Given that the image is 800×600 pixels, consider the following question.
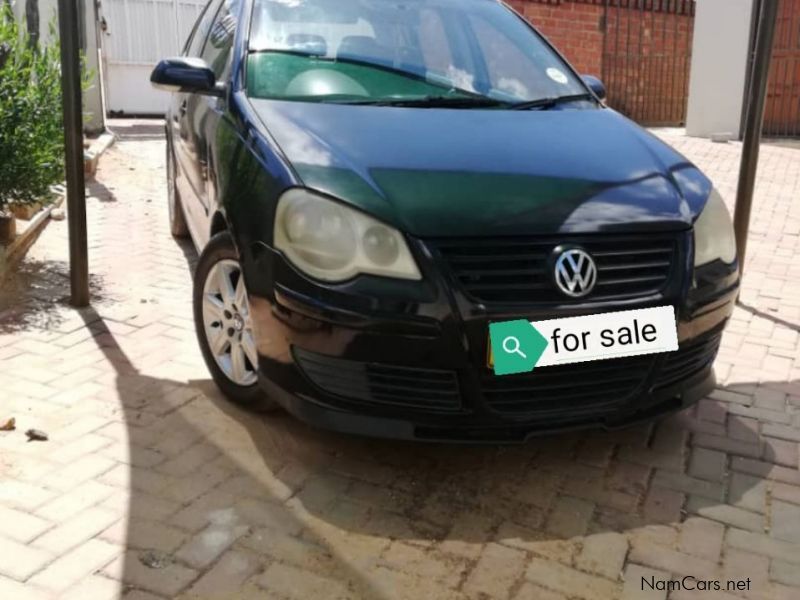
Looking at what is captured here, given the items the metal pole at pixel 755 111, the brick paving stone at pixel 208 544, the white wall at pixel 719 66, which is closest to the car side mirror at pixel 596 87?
the metal pole at pixel 755 111

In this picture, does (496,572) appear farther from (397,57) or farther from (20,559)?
(397,57)

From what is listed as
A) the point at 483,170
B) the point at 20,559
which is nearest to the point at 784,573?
the point at 483,170

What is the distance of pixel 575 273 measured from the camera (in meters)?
2.64

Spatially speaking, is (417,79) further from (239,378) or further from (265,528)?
(265,528)

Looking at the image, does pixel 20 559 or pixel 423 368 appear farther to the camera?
pixel 423 368

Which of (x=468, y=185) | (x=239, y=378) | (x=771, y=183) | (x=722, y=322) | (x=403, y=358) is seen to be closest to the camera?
(x=403, y=358)

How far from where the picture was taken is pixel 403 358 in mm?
2592

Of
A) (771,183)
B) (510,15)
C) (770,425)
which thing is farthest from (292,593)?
(771,183)

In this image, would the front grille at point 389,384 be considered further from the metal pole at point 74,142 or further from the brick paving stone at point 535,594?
the metal pole at point 74,142

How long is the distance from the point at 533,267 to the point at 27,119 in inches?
129

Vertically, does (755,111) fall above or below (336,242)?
above

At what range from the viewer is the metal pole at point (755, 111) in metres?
4.57

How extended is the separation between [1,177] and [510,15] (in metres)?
2.81

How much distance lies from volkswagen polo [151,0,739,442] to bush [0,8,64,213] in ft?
4.79
